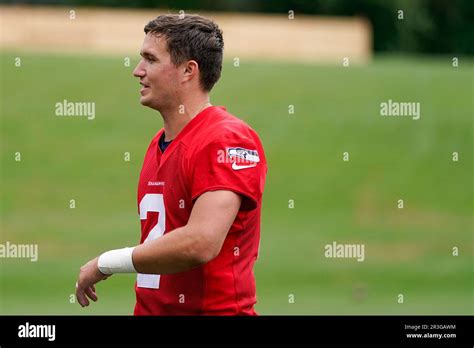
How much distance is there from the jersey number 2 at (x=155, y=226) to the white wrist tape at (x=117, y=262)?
0.25m

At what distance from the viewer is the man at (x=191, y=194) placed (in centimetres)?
524

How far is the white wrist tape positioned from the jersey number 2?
25 cm

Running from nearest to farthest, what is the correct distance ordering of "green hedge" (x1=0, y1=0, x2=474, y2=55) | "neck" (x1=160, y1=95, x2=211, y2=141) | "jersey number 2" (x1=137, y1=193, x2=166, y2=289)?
"jersey number 2" (x1=137, y1=193, x2=166, y2=289), "neck" (x1=160, y1=95, x2=211, y2=141), "green hedge" (x1=0, y1=0, x2=474, y2=55)

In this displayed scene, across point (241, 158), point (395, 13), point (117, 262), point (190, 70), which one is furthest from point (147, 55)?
point (395, 13)

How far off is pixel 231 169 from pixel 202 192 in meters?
0.18

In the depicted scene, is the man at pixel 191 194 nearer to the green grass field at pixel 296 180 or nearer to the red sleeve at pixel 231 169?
the red sleeve at pixel 231 169

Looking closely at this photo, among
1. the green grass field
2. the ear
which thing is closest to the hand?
the ear

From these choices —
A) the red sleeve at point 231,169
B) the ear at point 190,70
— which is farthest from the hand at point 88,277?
the ear at point 190,70

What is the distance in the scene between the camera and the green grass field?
76.1ft

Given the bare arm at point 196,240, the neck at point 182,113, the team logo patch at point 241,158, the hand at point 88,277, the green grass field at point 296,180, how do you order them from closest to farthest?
the bare arm at point 196,240 < the team logo patch at point 241,158 < the hand at point 88,277 < the neck at point 182,113 < the green grass field at point 296,180

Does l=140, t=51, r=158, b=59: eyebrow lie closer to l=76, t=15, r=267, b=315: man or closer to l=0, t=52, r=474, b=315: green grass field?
l=76, t=15, r=267, b=315: man

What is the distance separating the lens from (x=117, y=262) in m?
5.39

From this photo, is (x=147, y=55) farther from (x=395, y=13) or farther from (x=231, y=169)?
(x=395, y=13)

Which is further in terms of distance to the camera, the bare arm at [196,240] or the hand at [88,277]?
the hand at [88,277]
